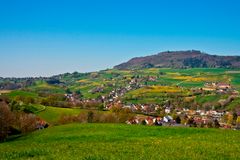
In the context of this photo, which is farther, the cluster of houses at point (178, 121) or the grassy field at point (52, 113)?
the grassy field at point (52, 113)

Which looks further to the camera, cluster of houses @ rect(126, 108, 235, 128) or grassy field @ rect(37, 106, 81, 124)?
grassy field @ rect(37, 106, 81, 124)

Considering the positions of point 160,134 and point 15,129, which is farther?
point 15,129

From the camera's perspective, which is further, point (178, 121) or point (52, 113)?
point (178, 121)

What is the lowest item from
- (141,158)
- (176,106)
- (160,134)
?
(176,106)

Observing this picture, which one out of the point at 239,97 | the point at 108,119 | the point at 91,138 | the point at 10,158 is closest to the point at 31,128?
the point at 108,119

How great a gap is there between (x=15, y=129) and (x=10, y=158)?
56448 millimetres

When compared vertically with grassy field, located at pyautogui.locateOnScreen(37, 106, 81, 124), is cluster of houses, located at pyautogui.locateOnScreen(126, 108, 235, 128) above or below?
below

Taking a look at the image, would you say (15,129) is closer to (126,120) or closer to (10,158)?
(126,120)

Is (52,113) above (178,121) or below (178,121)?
above

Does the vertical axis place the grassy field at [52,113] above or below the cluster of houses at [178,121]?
above

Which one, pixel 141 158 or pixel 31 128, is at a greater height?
pixel 141 158

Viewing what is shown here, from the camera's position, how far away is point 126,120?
112 meters

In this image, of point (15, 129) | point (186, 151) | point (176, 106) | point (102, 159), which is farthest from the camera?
point (176, 106)

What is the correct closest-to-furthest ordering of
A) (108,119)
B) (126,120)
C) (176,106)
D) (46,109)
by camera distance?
1. (108,119)
2. (126,120)
3. (46,109)
4. (176,106)
